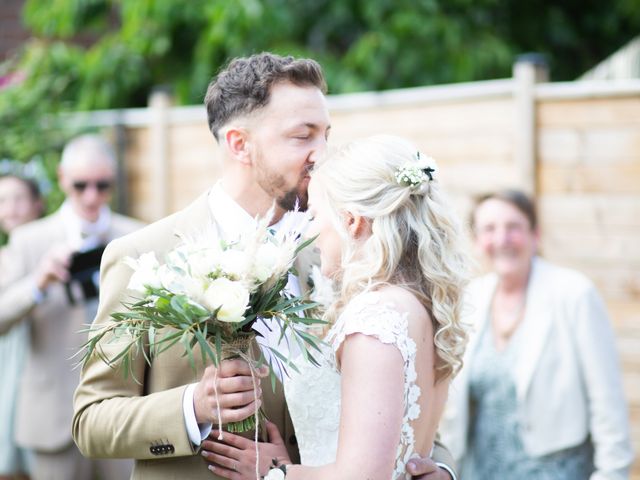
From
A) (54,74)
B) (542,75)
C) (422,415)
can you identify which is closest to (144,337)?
(422,415)

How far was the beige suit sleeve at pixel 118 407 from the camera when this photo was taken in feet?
9.54

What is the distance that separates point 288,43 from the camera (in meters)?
9.93

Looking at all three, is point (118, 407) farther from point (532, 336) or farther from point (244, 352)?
point (532, 336)

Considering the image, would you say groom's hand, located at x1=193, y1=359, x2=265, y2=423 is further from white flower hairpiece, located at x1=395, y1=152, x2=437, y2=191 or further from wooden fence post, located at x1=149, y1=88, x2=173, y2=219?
A: wooden fence post, located at x1=149, y1=88, x2=173, y2=219

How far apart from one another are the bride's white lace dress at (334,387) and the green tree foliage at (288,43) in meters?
6.48

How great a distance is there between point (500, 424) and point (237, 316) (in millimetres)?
2547

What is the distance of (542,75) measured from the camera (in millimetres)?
6039

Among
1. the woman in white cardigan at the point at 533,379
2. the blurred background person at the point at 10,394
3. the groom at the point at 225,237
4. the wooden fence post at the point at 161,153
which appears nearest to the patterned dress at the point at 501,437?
the woman in white cardigan at the point at 533,379

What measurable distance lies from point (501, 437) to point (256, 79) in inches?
88.7

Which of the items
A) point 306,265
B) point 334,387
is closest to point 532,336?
point 306,265

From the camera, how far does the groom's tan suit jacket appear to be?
292cm

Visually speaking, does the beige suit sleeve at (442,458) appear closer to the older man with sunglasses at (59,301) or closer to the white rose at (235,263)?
the white rose at (235,263)

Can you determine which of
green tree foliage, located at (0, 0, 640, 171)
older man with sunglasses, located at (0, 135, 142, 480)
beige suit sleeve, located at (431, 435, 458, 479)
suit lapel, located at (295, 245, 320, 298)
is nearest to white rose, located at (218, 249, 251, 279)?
suit lapel, located at (295, 245, 320, 298)

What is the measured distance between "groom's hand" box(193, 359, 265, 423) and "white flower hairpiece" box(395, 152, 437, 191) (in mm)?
670
